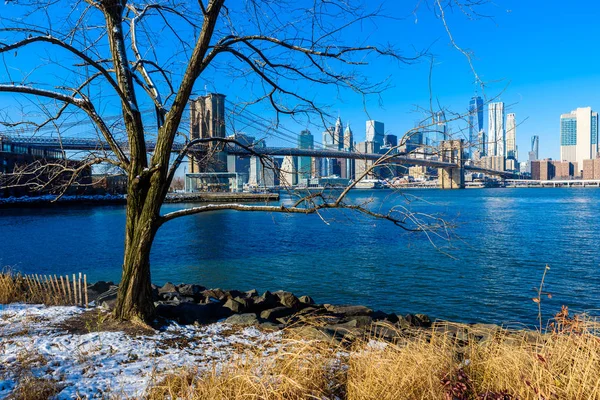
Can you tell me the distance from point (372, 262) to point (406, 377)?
14.7 m

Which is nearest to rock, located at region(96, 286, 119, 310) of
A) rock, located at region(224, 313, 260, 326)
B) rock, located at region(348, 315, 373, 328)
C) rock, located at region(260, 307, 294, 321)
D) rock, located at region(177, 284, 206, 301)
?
rock, located at region(224, 313, 260, 326)

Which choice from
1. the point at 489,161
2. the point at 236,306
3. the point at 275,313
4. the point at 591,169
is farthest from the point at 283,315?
the point at 591,169

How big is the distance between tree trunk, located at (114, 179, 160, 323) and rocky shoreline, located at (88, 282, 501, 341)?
53 cm

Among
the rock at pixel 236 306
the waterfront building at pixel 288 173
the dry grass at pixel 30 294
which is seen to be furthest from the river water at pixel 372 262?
the dry grass at pixel 30 294

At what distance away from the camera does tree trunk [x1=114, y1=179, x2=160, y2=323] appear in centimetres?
569

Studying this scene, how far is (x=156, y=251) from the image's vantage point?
2156 centimetres

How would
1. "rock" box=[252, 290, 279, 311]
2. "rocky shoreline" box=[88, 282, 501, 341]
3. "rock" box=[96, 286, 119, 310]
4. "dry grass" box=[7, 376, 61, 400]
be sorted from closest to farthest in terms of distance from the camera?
"dry grass" box=[7, 376, 61, 400], "rocky shoreline" box=[88, 282, 501, 341], "rock" box=[96, 286, 119, 310], "rock" box=[252, 290, 279, 311]

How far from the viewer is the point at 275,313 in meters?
8.49

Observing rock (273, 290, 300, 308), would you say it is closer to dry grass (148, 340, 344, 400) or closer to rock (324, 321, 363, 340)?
rock (324, 321, 363, 340)

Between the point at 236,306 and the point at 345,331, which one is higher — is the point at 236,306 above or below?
below

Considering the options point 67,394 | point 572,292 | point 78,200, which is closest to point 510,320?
point 572,292

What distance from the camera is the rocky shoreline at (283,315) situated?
20.3ft

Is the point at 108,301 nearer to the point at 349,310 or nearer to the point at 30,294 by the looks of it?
the point at 30,294

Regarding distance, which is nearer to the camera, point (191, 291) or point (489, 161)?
point (489, 161)
